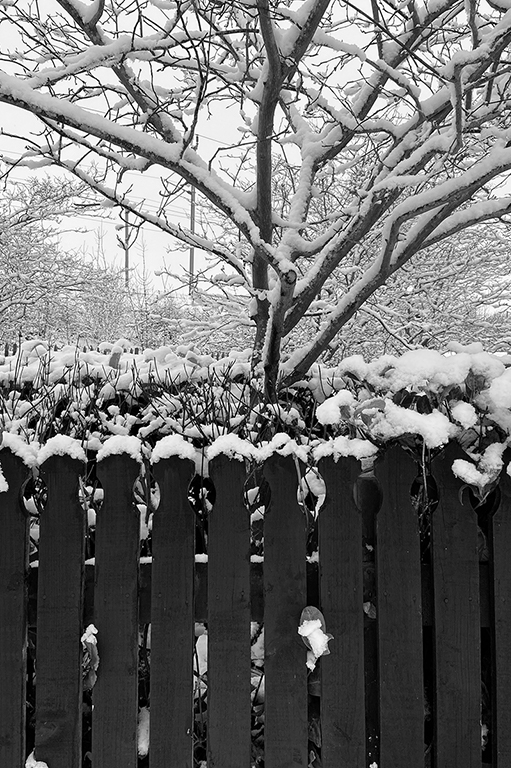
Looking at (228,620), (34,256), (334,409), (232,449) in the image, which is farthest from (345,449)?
(34,256)

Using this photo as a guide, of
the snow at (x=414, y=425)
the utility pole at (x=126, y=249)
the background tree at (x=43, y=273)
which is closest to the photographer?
the snow at (x=414, y=425)

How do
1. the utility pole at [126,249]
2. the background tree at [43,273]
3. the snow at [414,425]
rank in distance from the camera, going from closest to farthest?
the snow at [414,425], the utility pole at [126,249], the background tree at [43,273]

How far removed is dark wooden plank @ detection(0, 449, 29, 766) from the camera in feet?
4.59

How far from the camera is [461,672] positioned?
4.67ft

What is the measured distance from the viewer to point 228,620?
140 centimetres

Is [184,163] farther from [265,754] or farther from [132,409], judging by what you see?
[265,754]

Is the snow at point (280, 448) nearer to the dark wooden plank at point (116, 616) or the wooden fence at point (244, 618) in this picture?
the wooden fence at point (244, 618)

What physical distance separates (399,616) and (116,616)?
735 millimetres

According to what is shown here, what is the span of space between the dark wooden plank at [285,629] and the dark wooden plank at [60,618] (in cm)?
48

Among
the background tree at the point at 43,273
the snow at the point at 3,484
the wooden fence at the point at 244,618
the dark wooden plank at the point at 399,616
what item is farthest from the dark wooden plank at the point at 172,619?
the background tree at the point at 43,273

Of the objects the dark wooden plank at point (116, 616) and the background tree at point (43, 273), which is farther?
the background tree at point (43, 273)

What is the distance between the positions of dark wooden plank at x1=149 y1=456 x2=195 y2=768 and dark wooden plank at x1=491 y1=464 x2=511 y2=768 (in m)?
0.80

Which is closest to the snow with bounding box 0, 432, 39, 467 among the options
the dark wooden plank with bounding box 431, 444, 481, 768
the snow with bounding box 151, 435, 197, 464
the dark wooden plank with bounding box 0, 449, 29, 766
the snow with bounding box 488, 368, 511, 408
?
the dark wooden plank with bounding box 0, 449, 29, 766

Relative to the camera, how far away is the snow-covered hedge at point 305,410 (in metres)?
1.41
